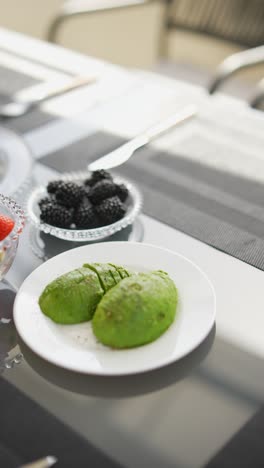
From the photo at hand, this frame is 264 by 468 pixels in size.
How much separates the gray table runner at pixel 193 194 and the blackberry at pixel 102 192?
70mm

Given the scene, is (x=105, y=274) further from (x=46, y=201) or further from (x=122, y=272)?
(x=46, y=201)

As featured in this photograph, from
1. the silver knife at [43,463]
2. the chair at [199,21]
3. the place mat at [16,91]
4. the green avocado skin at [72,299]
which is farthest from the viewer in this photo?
the chair at [199,21]

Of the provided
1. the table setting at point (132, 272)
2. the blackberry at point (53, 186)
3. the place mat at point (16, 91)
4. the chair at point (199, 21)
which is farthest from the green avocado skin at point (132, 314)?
the chair at point (199, 21)

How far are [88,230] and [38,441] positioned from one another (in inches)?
11.2

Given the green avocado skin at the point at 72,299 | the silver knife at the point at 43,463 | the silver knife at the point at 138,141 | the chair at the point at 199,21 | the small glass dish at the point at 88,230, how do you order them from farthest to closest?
1. the chair at the point at 199,21
2. the silver knife at the point at 138,141
3. the small glass dish at the point at 88,230
4. the green avocado skin at the point at 72,299
5. the silver knife at the point at 43,463

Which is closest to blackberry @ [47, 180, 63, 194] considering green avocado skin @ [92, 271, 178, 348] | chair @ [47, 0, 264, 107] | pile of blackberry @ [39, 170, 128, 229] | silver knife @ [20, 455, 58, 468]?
pile of blackberry @ [39, 170, 128, 229]

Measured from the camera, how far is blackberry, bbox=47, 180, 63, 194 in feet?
2.62

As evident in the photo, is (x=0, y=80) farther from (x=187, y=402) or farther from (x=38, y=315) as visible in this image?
(x=187, y=402)

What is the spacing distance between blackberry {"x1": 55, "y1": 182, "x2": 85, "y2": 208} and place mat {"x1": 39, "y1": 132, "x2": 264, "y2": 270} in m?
0.10

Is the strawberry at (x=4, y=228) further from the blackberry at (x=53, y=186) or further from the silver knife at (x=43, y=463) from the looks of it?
the silver knife at (x=43, y=463)

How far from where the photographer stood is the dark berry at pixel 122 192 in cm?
80

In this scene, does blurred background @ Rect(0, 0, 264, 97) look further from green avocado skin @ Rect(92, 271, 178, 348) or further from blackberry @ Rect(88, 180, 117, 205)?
green avocado skin @ Rect(92, 271, 178, 348)

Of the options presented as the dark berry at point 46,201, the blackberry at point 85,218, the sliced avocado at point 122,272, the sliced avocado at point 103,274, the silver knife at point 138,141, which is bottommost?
the dark berry at point 46,201

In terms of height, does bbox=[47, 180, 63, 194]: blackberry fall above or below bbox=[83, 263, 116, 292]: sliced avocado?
below
